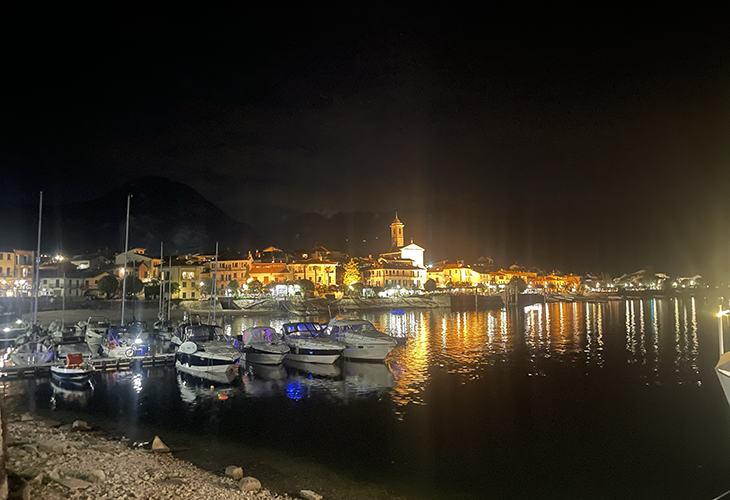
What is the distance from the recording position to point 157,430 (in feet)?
64.6

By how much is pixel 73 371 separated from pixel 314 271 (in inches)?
4178

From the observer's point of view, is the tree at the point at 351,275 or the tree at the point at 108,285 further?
the tree at the point at 351,275

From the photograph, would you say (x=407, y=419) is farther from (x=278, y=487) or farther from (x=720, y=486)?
(x=720, y=486)

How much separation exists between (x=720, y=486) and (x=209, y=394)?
2242 cm

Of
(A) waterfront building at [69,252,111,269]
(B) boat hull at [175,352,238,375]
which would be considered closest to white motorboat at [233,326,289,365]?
(B) boat hull at [175,352,238,375]

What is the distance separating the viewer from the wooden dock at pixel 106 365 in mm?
29141

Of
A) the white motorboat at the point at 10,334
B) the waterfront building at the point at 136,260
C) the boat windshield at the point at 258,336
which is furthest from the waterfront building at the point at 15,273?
the boat windshield at the point at 258,336

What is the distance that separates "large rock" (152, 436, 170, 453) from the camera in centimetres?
1672

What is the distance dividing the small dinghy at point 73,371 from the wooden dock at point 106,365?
2.59m

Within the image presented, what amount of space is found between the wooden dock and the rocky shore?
13857mm

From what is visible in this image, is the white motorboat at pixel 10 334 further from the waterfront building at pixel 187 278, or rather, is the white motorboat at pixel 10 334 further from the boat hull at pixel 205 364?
the waterfront building at pixel 187 278

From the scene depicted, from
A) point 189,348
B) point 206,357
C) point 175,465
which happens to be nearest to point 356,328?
point 206,357

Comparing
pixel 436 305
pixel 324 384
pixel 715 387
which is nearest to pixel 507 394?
pixel 324 384

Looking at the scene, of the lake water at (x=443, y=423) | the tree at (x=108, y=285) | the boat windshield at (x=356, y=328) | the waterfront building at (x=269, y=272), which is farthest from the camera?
the waterfront building at (x=269, y=272)
